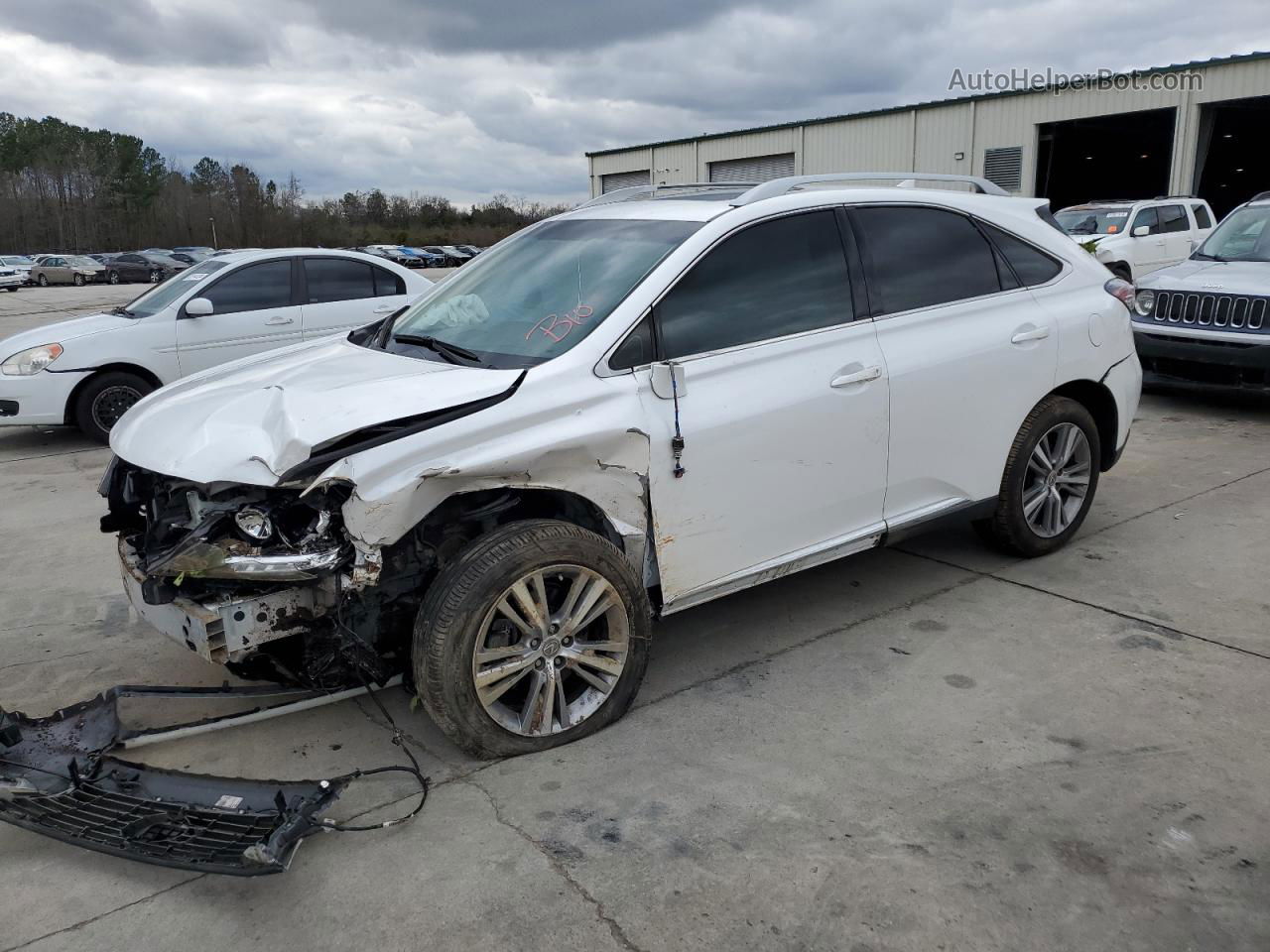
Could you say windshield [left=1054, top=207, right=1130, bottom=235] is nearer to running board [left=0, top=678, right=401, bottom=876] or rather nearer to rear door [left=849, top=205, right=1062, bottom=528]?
rear door [left=849, top=205, right=1062, bottom=528]

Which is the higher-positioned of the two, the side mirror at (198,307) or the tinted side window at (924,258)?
the tinted side window at (924,258)

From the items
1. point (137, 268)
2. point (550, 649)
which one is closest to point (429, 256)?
point (137, 268)

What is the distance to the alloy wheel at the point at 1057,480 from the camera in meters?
4.74

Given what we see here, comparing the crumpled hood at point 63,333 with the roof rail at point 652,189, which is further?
the crumpled hood at point 63,333

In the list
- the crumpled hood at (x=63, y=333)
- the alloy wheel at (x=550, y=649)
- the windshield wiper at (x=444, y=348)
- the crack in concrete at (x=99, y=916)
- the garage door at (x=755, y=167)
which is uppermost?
the garage door at (x=755, y=167)

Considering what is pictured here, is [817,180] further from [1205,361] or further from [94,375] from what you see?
[94,375]

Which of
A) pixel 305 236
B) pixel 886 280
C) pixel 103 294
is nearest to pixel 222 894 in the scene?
pixel 886 280

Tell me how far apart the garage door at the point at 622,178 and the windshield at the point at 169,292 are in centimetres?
3038

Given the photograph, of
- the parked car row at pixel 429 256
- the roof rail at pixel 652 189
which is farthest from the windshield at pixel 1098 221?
the parked car row at pixel 429 256

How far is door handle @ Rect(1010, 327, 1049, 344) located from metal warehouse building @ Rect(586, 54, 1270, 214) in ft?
62.7

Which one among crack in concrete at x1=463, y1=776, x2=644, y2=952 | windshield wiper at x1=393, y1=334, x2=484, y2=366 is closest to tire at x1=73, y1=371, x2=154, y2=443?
windshield wiper at x1=393, y1=334, x2=484, y2=366

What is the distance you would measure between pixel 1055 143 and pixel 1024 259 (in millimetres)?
30485

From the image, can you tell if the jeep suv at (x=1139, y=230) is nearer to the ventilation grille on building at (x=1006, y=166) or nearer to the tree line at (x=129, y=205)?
the ventilation grille on building at (x=1006, y=166)

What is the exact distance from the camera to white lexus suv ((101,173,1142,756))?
9.84ft
